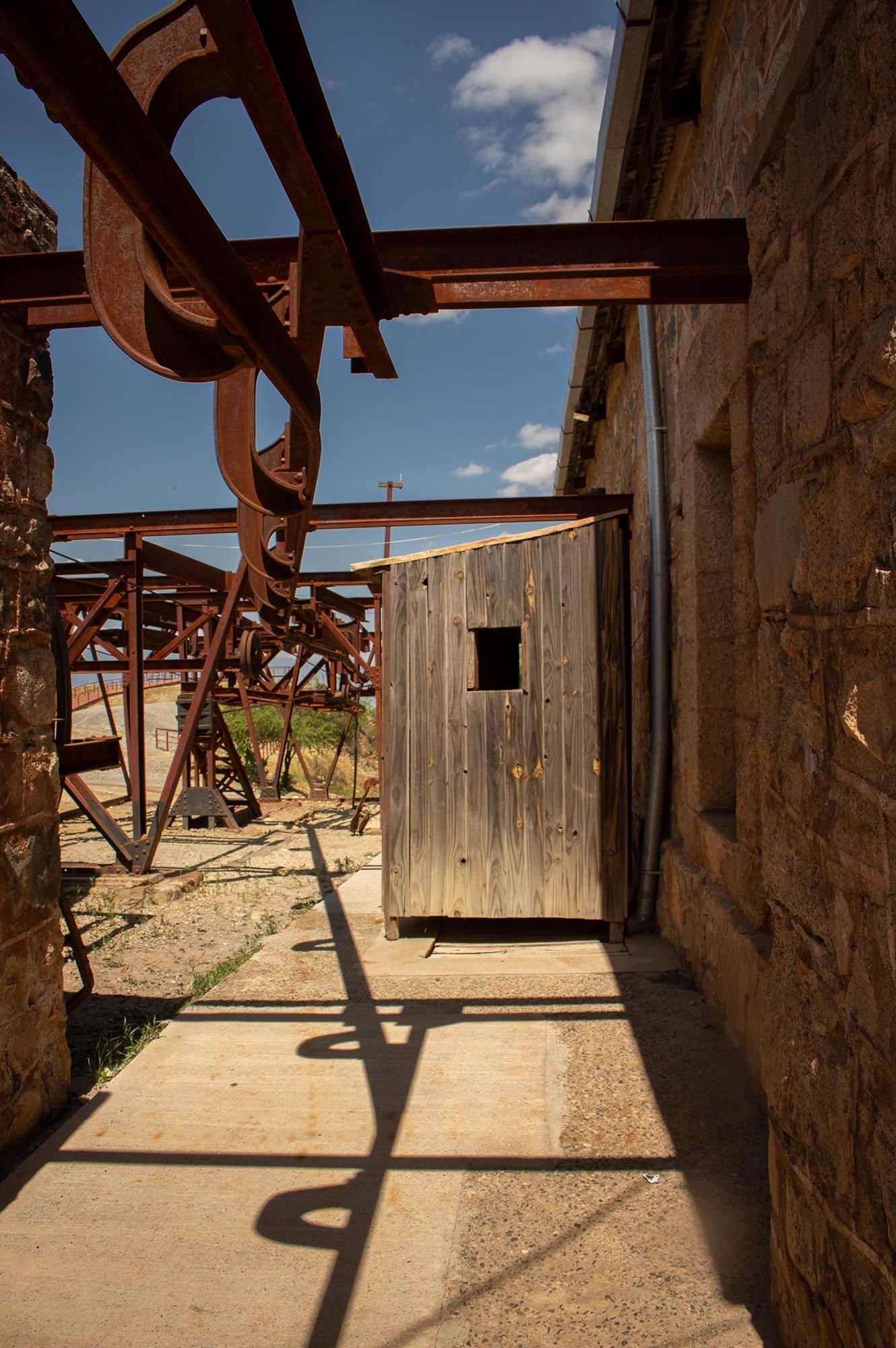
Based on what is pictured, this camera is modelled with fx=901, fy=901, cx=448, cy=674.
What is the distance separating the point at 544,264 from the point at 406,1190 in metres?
2.85

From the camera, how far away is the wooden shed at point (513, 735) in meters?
5.40

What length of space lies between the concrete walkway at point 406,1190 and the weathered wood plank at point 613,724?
45.3 inches

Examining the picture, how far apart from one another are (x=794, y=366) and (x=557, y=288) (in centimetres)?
113

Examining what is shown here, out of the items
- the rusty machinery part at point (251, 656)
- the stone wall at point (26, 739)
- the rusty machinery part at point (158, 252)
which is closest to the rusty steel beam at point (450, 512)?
the stone wall at point (26, 739)

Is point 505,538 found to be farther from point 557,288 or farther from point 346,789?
point 346,789

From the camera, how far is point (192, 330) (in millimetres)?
2434

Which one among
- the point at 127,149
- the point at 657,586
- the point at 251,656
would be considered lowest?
the point at 251,656

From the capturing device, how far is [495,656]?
25.7 ft

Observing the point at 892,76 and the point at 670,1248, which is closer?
the point at 892,76

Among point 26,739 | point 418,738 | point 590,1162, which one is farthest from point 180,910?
point 590,1162

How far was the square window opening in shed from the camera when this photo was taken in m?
5.64

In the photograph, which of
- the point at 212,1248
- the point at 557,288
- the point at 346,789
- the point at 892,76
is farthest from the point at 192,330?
the point at 346,789

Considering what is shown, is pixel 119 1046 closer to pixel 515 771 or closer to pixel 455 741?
pixel 455 741

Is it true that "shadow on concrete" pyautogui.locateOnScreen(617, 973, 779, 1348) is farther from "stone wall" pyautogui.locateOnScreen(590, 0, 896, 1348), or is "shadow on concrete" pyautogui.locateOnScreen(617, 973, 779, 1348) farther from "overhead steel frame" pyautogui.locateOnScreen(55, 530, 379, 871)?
"overhead steel frame" pyautogui.locateOnScreen(55, 530, 379, 871)
